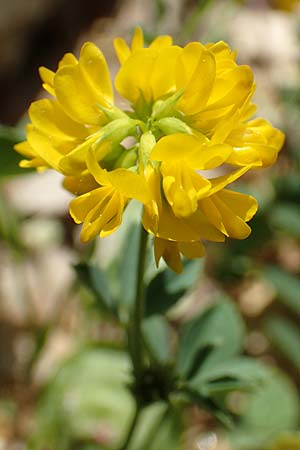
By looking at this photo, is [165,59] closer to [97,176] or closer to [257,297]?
[97,176]

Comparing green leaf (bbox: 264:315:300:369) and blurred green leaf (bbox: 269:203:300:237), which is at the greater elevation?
blurred green leaf (bbox: 269:203:300:237)

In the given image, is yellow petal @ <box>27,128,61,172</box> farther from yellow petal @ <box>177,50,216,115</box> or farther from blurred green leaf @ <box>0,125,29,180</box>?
blurred green leaf @ <box>0,125,29,180</box>

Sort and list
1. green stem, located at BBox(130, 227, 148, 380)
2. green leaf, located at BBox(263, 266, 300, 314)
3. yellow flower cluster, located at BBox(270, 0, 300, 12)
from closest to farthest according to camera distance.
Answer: green stem, located at BBox(130, 227, 148, 380)
green leaf, located at BBox(263, 266, 300, 314)
yellow flower cluster, located at BBox(270, 0, 300, 12)

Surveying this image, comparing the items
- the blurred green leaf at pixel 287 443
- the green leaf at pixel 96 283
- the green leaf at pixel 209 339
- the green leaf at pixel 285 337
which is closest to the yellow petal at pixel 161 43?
the green leaf at pixel 96 283

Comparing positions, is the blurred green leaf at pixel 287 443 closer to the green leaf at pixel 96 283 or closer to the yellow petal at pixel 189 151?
the green leaf at pixel 96 283

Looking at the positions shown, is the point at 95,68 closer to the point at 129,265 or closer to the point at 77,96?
the point at 77,96

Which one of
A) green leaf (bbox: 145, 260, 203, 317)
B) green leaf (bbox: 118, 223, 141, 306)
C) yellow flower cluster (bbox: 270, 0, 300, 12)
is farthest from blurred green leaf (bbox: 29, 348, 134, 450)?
yellow flower cluster (bbox: 270, 0, 300, 12)
